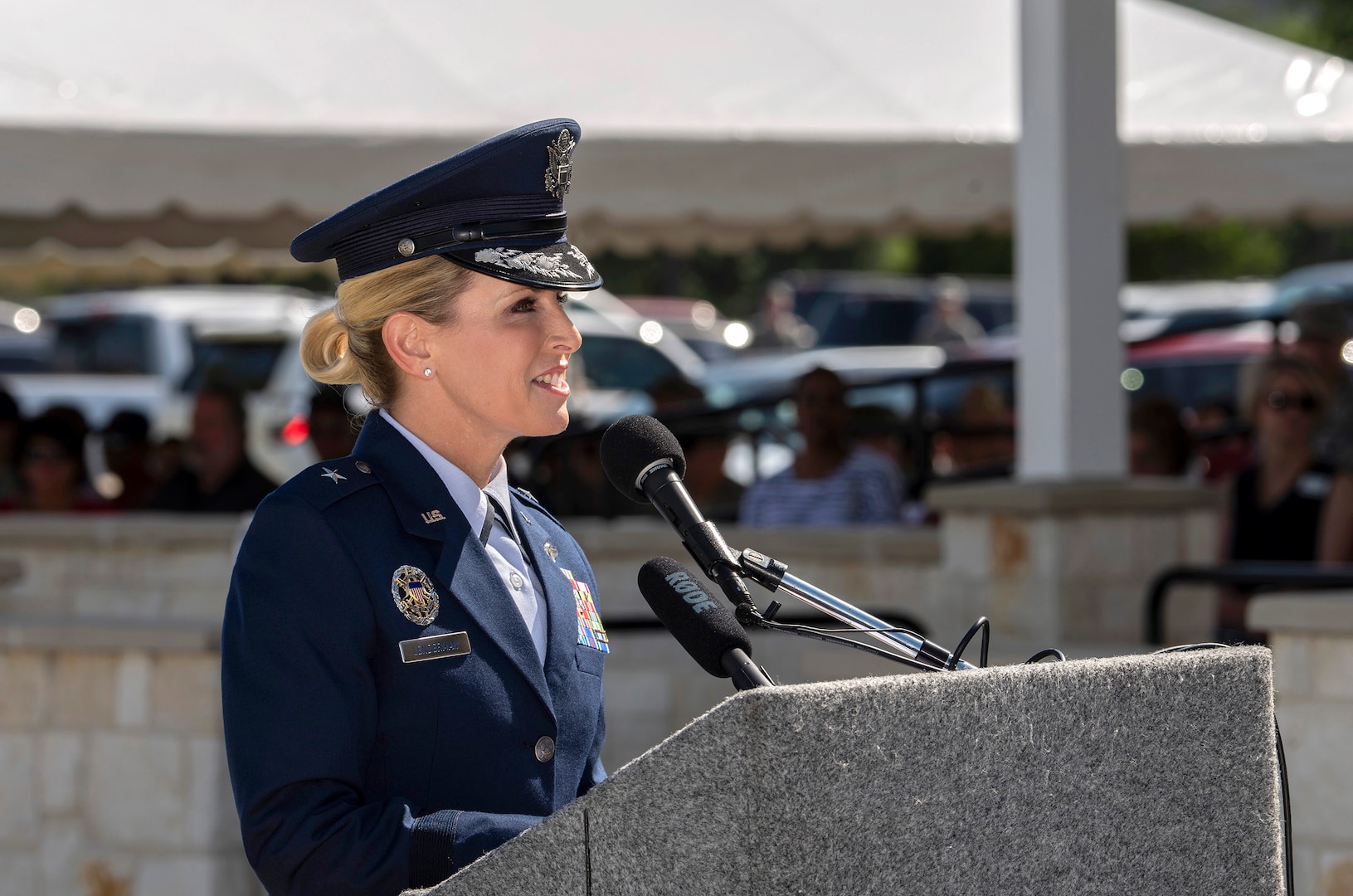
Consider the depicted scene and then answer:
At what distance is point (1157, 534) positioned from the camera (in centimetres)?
542

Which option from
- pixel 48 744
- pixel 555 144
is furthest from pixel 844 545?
pixel 555 144

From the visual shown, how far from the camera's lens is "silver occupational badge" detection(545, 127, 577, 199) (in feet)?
6.91

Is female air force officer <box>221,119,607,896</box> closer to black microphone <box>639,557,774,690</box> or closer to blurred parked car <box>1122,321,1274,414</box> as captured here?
black microphone <box>639,557,774,690</box>

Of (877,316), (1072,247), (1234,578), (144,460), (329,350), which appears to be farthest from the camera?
(877,316)

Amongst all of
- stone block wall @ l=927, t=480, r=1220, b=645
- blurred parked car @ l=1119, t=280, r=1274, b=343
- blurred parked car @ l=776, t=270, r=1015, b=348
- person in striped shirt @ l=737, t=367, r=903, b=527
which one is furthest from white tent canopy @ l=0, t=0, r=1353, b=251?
blurred parked car @ l=776, t=270, r=1015, b=348

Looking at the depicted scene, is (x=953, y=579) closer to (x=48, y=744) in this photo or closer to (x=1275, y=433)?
(x=1275, y=433)

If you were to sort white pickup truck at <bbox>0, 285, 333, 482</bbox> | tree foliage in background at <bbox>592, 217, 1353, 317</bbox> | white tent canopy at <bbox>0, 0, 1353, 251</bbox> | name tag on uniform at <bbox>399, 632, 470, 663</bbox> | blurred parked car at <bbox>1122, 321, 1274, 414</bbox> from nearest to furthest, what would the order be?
name tag on uniform at <bbox>399, 632, 470, 663</bbox>, white tent canopy at <bbox>0, 0, 1353, 251</bbox>, white pickup truck at <bbox>0, 285, 333, 482</bbox>, blurred parked car at <bbox>1122, 321, 1274, 414</bbox>, tree foliage in background at <bbox>592, 217, 1353, 317</bbox>

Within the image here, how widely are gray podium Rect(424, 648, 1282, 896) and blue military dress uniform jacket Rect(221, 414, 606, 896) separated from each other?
0.98ft

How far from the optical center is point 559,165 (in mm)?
2129

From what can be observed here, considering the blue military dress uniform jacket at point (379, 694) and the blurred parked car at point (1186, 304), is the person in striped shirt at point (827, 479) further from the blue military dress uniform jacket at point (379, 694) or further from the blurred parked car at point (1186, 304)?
the blurred parked car at point (1186, 304)

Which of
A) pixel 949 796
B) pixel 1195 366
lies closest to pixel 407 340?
pixel 949 796

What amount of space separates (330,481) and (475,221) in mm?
350

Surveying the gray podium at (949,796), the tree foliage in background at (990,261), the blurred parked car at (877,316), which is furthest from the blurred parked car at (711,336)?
the tree foliage in background at (990,261)

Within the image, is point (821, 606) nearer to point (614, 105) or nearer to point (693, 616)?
point (693, 616)
